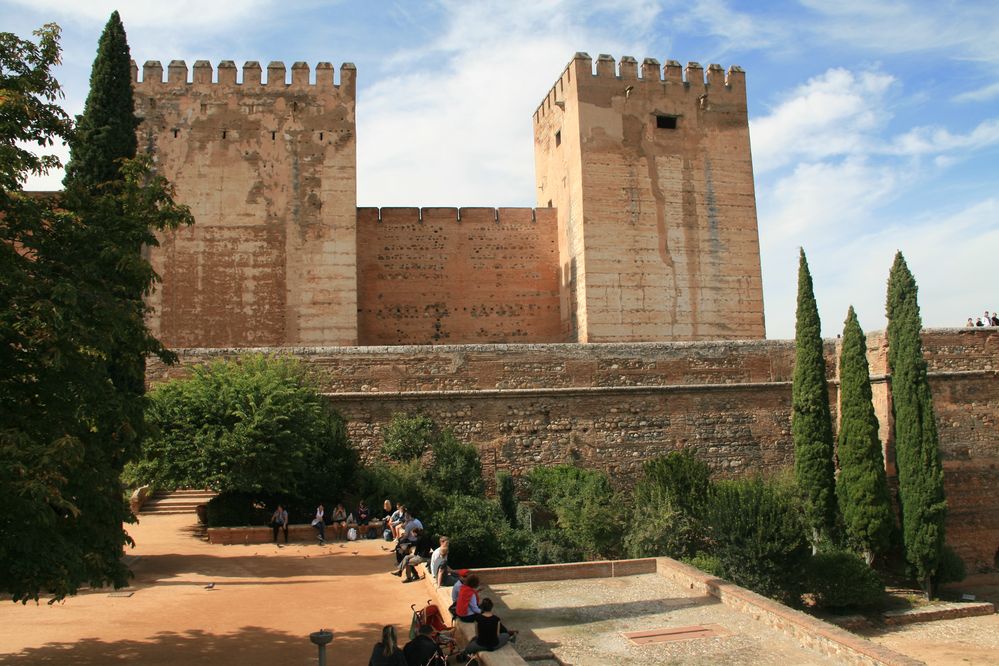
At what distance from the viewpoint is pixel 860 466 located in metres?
14.9

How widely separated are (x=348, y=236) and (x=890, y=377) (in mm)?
11041

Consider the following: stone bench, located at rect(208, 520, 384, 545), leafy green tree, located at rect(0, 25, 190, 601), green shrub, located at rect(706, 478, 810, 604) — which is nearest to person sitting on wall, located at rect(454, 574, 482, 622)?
leafy green tree, located at rect(0, 25, 190, 601)

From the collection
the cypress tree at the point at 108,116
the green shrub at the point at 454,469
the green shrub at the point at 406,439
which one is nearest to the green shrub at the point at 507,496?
the green shrub at the point at 454,469

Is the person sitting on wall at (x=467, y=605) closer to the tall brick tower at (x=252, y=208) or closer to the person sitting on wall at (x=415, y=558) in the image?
the person sitting on wall at (x=415, y=558)

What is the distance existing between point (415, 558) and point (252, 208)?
1046 cm

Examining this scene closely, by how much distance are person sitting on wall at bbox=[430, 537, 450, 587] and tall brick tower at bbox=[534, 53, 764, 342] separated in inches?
382

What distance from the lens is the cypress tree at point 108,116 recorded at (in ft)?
35.3

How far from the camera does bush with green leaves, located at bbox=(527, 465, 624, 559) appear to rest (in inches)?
538

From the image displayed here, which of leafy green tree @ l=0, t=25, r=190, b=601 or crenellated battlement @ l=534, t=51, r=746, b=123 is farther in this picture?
crenellated battlement @ l=534, t=51, r=746, b=123

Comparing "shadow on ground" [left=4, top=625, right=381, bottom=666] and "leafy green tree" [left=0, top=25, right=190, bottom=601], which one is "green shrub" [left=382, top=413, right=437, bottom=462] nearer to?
"shadow on ground" [left=4, top=625, right=381, bottom=666]

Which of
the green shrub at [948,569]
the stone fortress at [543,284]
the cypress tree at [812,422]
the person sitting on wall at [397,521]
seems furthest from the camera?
the stone fortress at [543,284]

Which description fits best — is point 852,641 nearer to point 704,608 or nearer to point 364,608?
point 704,608

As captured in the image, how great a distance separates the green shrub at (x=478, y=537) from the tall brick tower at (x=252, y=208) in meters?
6.19

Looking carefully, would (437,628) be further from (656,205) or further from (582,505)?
(656,205)
